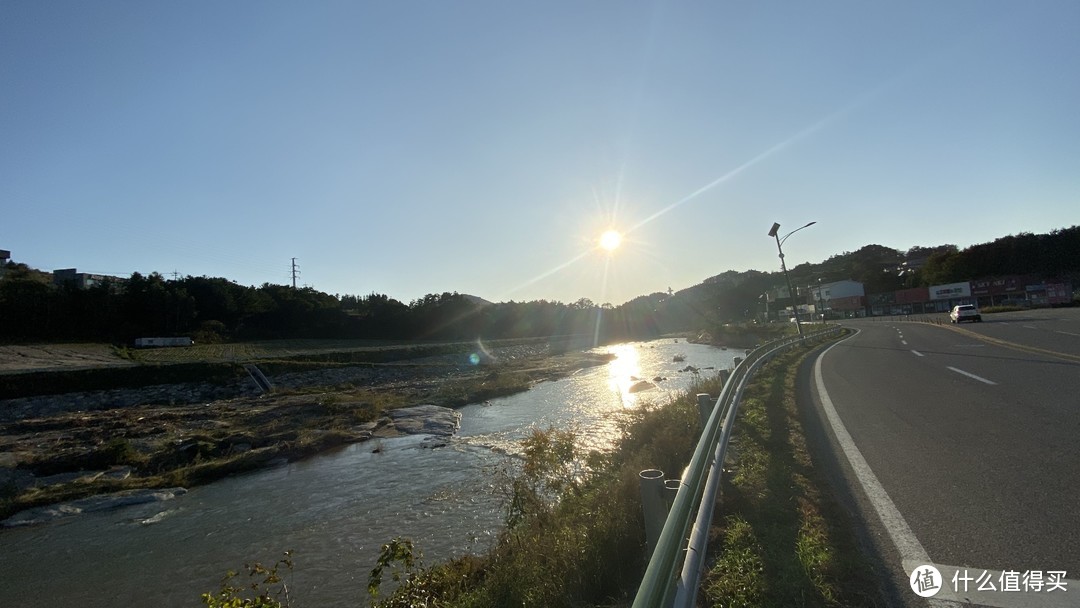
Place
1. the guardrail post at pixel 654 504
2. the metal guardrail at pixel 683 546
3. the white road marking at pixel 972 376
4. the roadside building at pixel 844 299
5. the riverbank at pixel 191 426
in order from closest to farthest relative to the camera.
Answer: the metal guardrail at pixel 683 546, the guardrail post at pixel 654 504, the white road marking at pixel 972 376, the riverbank at pixel 191 426, the roadside building at pixel 844 299

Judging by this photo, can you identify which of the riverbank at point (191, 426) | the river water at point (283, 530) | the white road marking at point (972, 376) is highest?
the white road marking at point (972, 376)

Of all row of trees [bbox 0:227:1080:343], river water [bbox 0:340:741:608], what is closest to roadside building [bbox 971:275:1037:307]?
row of trees [bbox 0:227:1080:343]

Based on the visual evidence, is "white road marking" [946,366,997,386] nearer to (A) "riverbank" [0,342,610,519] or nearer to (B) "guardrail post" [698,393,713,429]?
(B) "guardrail post" [698,393,713,429]

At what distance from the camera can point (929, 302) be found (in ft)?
280

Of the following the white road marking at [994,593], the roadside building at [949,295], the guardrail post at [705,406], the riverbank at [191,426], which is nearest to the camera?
the white road marking at [994,593]

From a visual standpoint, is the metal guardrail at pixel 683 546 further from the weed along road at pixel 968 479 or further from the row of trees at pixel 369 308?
the row of trees at pixel 369 308

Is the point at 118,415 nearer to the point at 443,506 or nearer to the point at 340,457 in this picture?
the point at 340,457

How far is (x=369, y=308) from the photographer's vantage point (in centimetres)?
9362

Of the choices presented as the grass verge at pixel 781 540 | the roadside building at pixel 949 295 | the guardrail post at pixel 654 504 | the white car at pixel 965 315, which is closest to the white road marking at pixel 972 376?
the grass verge at pixel 781 540

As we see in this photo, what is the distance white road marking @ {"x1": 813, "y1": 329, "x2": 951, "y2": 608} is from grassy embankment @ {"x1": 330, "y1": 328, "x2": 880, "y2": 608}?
31 centimetres

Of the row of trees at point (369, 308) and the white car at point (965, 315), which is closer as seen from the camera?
the white car at point (965, 315)

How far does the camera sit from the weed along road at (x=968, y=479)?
10.7 ft

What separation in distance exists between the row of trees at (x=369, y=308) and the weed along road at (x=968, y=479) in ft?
247

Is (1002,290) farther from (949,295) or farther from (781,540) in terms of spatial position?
(781,540)
